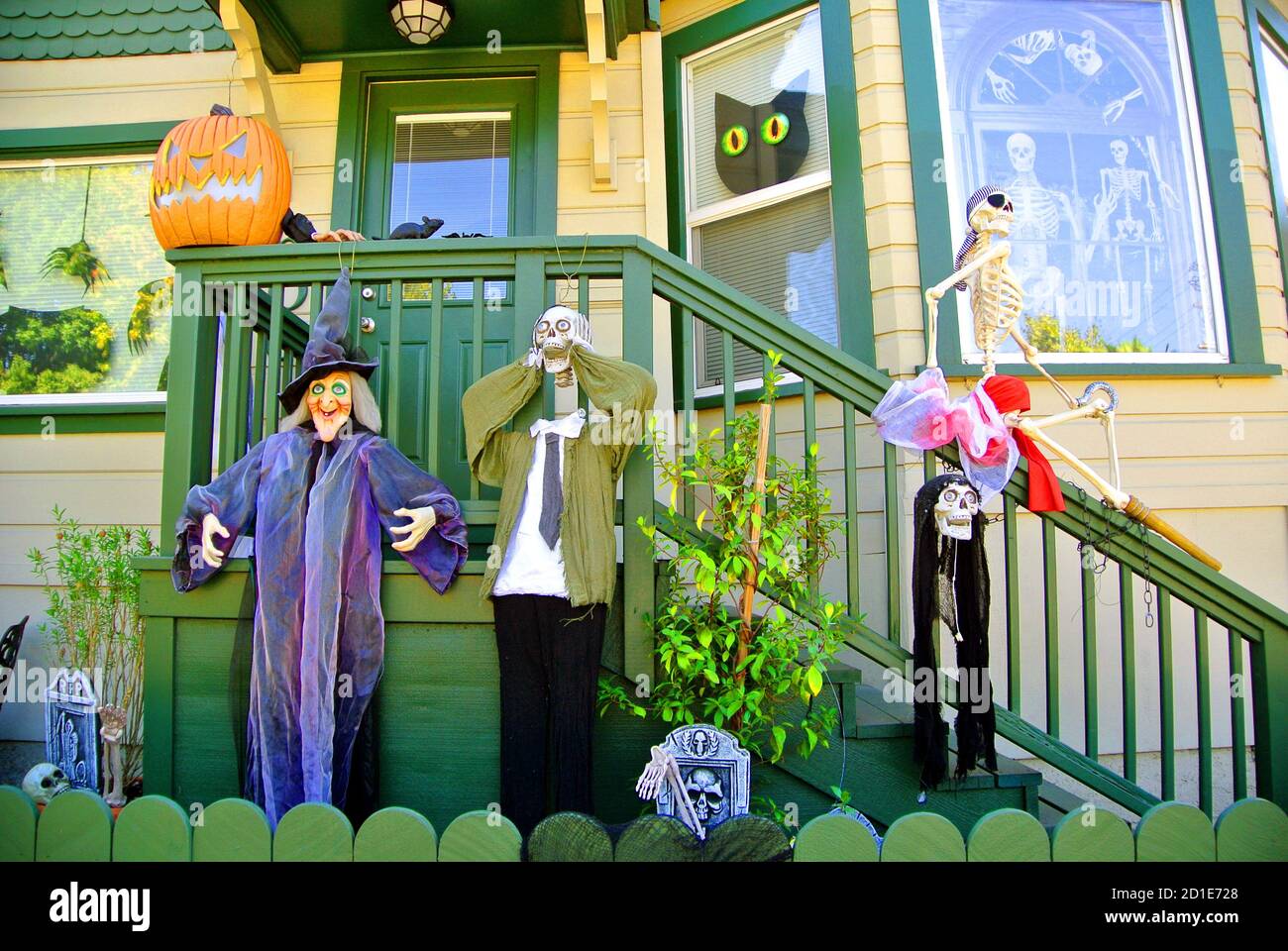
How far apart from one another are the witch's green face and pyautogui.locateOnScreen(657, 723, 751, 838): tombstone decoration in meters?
1.53

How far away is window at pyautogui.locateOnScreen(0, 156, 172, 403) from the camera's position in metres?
4.84

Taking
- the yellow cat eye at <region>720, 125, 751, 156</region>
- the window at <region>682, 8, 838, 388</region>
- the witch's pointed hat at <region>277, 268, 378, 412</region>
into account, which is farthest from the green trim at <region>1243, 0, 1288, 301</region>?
the witch's pointed hat at <region>277, 268, 378, 412</region>

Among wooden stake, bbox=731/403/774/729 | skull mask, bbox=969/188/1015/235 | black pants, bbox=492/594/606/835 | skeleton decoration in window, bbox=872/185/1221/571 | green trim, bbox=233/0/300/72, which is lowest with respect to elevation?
black pants, bbox=492/594/606/835

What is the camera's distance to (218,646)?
9.93 feet

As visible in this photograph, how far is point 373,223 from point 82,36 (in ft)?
6.87

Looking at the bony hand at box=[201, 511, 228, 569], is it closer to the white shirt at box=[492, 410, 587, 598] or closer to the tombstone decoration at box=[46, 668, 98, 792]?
the white shirt at box=[492, 410, 587, 598]

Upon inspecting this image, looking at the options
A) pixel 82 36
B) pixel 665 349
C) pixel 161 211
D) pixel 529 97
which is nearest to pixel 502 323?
pixel 665 349

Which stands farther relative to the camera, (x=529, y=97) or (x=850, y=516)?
(x=529, y=97)

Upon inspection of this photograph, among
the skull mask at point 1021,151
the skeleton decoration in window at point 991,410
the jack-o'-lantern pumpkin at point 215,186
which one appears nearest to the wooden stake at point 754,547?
the skeleton decoration in window at point 991,410

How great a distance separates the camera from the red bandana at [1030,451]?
3.01 m

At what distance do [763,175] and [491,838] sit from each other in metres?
3.80

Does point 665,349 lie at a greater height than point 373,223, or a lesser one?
lesser
